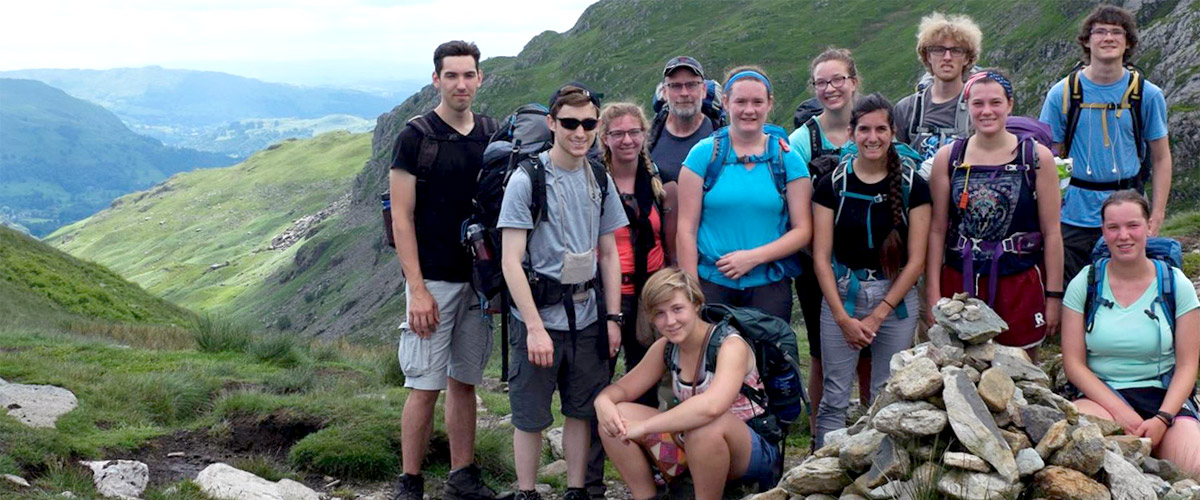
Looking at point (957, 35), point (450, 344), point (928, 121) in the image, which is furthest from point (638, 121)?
point (957, 35)

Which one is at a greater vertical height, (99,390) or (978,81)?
(978,81)

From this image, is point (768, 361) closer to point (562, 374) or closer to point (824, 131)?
point (562, 374)

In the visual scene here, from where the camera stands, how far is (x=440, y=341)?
675cm

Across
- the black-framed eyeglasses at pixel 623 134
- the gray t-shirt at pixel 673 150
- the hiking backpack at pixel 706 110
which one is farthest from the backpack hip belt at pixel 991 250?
the black-framed eyeglasses at pixel 623 134

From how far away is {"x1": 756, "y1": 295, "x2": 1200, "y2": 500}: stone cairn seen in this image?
16.3 feet

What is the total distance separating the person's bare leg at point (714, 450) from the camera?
19.2ft

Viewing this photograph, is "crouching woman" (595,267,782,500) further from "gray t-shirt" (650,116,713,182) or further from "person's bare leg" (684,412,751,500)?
"gray t-shirt" (650,116,713,182)

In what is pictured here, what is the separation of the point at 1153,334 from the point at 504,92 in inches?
4940

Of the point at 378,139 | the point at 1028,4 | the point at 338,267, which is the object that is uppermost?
the point at 1028,4

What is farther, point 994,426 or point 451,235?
point 451,235

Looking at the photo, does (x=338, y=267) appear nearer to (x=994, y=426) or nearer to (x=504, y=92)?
(x=504, y=92)

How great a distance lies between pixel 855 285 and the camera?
21.5 ft

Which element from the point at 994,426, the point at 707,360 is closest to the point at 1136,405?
the point at 994,426

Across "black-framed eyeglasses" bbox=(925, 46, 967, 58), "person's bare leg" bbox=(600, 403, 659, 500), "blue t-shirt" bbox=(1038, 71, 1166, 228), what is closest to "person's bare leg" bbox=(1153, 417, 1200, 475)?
"blue t-shirt" bbox=(1038, 71, 1166, 228)
